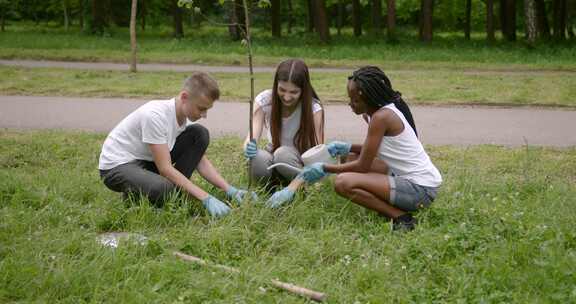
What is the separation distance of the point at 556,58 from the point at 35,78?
11.6m

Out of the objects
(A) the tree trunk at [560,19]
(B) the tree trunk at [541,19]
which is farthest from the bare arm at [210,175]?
(B) the tree trunk at [541,19]

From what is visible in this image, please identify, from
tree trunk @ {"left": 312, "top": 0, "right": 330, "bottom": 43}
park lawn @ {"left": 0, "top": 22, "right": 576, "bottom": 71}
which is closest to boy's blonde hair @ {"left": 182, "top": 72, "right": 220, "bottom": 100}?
park lawn @ {"left": 0, "top": 22, "right": 576, "bottom": 71}

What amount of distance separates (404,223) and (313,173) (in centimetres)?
65

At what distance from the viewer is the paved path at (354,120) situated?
707 centimetres

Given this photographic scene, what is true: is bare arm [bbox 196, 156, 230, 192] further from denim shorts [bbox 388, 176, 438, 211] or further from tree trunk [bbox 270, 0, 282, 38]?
tree trunk [bbox 270, 0, 282, 38]

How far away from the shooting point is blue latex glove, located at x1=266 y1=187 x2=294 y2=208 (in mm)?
3959

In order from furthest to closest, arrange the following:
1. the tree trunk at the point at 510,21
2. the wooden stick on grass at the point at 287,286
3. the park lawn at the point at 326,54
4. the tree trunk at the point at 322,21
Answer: the tree trunk at the point at 510,21
the tree trunk at the point at 322,21
the park lawn at the point at 326,54
the wooden stick on grass at the point at 287,286

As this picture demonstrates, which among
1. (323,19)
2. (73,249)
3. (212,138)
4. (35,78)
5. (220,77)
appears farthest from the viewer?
(323,19)

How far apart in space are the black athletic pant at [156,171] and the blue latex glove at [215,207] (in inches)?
9.8

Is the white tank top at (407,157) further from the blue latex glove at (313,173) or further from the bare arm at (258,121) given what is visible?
the bare arm at (258,121)

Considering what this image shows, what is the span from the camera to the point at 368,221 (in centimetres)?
398

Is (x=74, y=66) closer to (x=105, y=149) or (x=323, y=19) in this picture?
(x=323, y=19)

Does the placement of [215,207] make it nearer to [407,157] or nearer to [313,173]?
[313,173]

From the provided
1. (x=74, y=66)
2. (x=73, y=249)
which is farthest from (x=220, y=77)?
(x=73, y=249)
